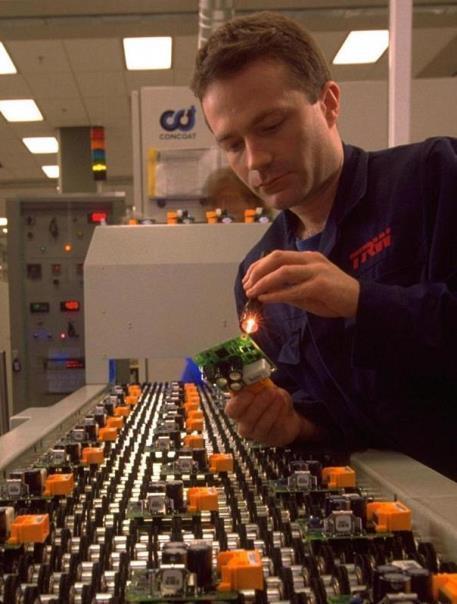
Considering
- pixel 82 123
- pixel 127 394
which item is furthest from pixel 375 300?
pixel 82 123

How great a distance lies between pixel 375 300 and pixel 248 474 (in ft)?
1.19

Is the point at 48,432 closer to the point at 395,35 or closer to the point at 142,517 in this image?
the point at 142,517

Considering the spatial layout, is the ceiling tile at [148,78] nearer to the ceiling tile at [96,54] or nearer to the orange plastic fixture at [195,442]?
the ceiling tile at [96,54]

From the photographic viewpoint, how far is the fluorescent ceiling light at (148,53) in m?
5.99

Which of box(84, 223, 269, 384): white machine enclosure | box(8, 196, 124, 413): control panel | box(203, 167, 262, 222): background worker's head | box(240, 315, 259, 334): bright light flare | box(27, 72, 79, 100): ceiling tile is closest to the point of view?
box(240, 315, 259, 334): bright light flare

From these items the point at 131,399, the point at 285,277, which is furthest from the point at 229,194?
the point at 285,277

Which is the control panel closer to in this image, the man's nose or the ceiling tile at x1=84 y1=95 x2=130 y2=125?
the ceiling tile at x1=84 y1=95 x2=130 y2=125

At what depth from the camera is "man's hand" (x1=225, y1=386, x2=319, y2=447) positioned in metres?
1.28

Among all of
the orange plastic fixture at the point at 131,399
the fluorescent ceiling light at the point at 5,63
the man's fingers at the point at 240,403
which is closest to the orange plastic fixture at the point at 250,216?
the orange plastic fixture at the point at 131,399

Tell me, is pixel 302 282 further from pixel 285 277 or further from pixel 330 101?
pixel 330 101

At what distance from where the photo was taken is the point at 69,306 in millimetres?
4820

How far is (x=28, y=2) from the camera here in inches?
193

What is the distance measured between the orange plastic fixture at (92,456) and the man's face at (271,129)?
0.55m

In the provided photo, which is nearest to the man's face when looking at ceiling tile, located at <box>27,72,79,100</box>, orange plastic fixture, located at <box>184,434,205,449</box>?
orange plastic fixture, located at <box>184,434,205,449</box>
